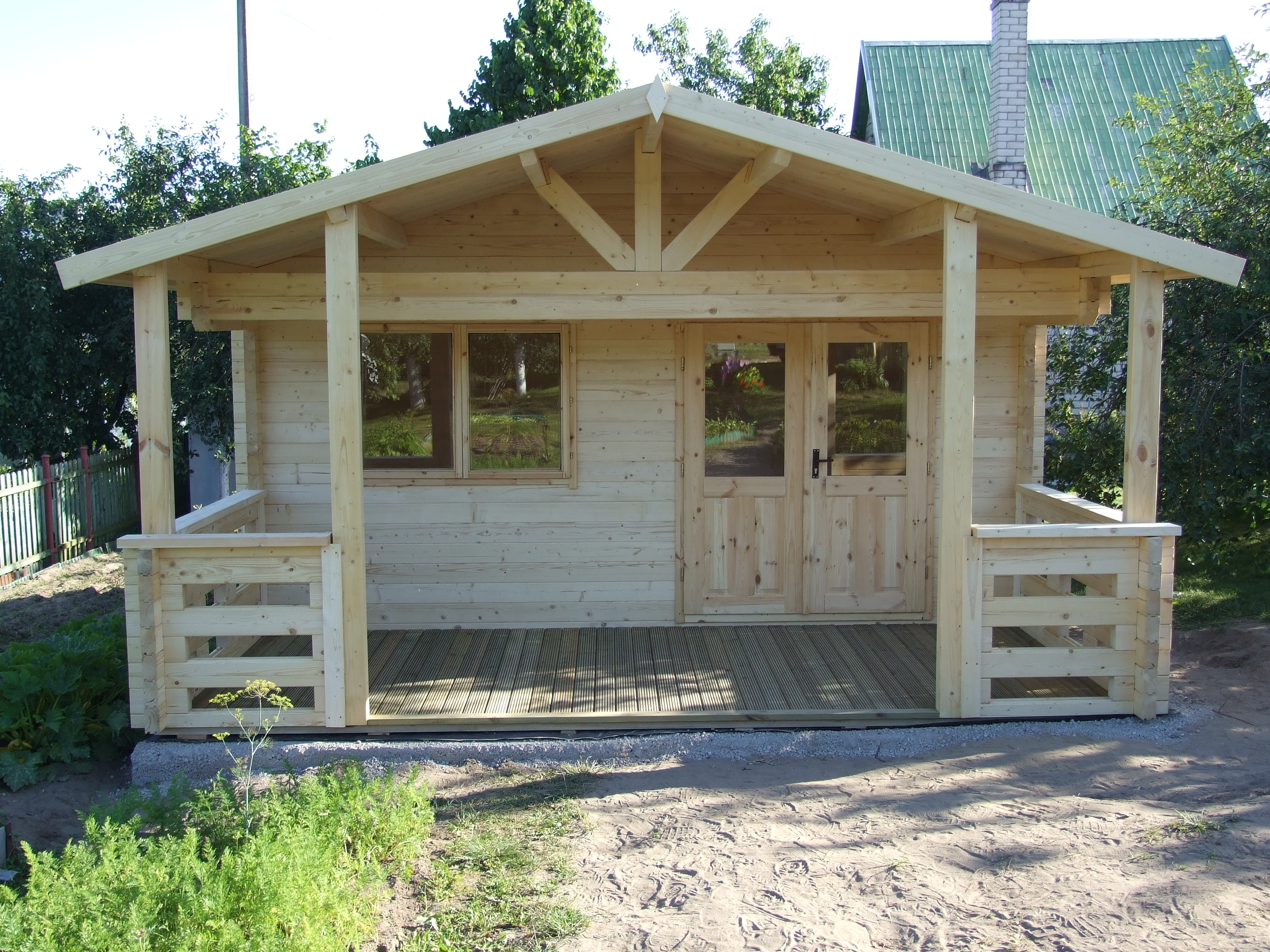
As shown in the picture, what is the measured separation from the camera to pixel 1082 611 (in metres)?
5.51

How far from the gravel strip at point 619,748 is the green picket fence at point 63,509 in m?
6.06

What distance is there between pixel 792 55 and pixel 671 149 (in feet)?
62.9

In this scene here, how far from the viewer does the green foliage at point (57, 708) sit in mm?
5227

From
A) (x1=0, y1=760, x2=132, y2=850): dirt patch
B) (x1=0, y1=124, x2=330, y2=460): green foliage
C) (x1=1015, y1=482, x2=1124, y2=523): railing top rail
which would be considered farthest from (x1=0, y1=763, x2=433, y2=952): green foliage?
(x1=0, y1=124, x2=330, y2=460): green foliage

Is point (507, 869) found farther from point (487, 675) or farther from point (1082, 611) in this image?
point (1082, 611)

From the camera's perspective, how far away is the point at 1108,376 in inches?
344

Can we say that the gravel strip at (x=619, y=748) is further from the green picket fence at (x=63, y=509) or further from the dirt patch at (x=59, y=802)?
the green picket fence at (x=63, y=509)

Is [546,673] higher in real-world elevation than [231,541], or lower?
lower

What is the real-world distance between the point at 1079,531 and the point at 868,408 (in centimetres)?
204

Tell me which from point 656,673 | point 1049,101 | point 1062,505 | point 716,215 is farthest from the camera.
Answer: point 1049,101

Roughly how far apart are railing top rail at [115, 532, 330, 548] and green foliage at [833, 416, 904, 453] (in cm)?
358

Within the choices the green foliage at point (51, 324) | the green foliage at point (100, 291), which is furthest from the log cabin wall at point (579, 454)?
the green foliage at point (51, 324)

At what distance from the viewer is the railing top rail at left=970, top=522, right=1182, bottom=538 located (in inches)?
210

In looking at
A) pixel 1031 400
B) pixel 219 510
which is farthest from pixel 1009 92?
pixel 219 510
